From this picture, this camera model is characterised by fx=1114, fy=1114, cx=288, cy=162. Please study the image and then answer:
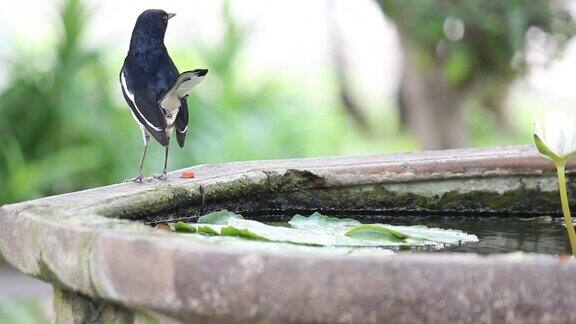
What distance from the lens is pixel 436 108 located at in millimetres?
6629

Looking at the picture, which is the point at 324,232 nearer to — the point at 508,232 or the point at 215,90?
the point at 508,232

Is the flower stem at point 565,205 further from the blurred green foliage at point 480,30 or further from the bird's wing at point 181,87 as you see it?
the blurred green foliage at point 480,30

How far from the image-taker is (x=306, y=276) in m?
1.30

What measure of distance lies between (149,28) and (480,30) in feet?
11.2

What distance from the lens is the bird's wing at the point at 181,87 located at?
2.28 m

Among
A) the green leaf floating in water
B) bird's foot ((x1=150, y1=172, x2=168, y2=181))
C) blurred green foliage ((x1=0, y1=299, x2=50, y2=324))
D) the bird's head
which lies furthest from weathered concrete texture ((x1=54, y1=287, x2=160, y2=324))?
blurred green foliage ((x1=0, y1=299, x2=50, y2=324))

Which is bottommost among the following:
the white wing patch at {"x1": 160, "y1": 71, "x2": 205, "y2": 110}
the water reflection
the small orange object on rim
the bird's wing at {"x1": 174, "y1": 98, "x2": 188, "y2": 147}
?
the water reflection

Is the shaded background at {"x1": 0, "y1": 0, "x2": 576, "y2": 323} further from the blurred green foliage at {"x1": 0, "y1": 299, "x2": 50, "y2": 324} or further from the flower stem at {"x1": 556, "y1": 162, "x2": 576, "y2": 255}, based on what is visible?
the flower stem at {"x1": 556, "y1": 162, "x2": 576, "y2": 255}

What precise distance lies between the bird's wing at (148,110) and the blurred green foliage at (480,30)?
2.95m

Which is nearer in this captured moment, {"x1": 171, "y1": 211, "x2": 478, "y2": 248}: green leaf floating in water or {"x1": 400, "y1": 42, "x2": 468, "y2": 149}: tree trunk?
{"x1": 171, "y1": 211, "x2": 478, "y2": 248}: green leaf floating in water

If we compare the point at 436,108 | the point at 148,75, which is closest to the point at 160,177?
the point at 148,75

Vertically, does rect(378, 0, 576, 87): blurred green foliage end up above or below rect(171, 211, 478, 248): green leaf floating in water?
above

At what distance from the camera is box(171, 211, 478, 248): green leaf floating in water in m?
1.84

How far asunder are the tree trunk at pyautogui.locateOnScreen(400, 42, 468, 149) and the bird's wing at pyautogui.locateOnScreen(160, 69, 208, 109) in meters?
4.07
